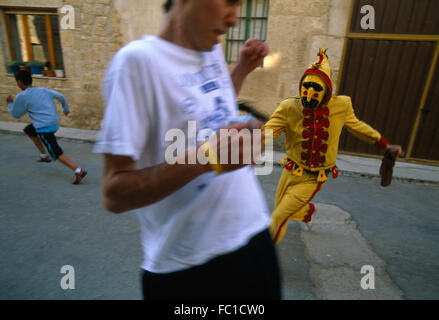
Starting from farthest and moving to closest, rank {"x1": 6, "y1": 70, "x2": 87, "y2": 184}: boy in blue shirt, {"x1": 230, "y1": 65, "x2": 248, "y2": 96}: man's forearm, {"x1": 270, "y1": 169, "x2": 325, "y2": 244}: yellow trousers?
1. {"x1": 6, "y1": 70, "x2": 87, "y2": 184}: boy in blue shirt
2. {"x1": 270, "y1": 169, "x2": 325, "y2": 244}: yellow trousers
3. {"x1": 230, "y1": 65, "x2": 248, "y2": 96}: man's forearm

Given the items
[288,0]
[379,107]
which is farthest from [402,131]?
[288,0]

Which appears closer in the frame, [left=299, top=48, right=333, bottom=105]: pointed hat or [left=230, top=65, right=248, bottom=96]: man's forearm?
[left=230, top=65, right=248, bottom=96]: man's forearm

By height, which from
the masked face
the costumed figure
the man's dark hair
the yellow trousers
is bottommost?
the yellow trousers

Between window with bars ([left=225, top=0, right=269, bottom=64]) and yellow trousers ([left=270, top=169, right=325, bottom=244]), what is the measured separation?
452 centimetres

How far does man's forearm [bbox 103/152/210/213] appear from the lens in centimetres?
75

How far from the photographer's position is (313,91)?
8.34ft

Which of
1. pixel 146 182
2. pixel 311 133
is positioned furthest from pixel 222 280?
pixel 311 133

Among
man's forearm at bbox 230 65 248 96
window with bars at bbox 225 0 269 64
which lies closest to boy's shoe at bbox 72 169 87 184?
man's forearm at bbox 230 65 248 96

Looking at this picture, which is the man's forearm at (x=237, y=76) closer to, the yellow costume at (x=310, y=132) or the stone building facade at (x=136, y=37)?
the yellow costume at (x=310, y=132)

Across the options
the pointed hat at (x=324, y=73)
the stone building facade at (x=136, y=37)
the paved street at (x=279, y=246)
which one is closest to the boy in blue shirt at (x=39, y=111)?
the paved street at (x=279, y=246)

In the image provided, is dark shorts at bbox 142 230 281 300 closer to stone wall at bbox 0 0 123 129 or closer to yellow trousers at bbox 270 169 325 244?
yellow trousers at bbox 270 169 325 244

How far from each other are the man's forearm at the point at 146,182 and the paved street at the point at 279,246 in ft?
5.92

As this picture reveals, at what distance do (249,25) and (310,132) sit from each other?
4.53 meters

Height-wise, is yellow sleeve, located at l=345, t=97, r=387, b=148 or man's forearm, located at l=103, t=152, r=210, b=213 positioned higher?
man's forearm, located at l=103, t=152, r=210, b=213
